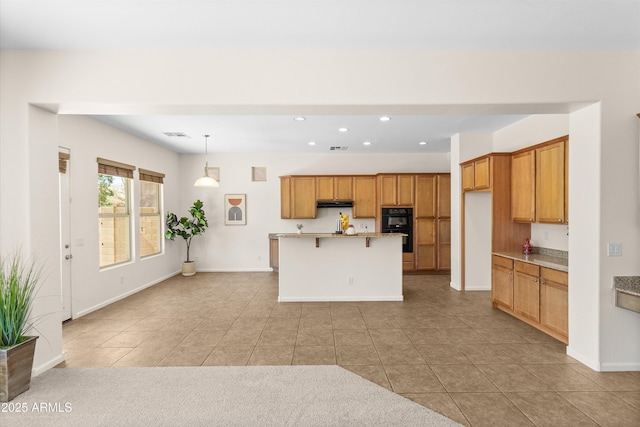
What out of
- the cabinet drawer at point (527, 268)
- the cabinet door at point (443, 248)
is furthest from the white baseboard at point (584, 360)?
the cabinet door at point (443, 248)

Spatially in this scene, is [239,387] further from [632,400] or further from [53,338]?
[632,400]

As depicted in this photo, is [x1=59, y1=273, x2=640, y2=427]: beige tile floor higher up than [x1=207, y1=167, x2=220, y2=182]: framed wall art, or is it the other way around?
[x1=207, y1=167, x2=220, y2=182]: framed wall art

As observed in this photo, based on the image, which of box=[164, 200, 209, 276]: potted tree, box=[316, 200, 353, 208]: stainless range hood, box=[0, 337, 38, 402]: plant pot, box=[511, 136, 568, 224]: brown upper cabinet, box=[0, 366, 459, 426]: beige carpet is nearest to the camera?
box=[0, 366, 459, 426]: beige carpet

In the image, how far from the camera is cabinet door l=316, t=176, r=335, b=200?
7.62 meters

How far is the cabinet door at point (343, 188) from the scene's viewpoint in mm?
7633

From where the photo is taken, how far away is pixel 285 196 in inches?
302

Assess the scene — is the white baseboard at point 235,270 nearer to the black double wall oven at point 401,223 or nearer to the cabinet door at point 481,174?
the black double wall oven at point 401,223

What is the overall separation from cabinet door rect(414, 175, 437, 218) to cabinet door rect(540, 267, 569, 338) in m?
3.49

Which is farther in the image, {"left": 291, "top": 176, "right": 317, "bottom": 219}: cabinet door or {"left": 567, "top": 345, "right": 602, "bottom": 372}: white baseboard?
{"left": 291, "top": 176, "right": 317, "bottom": 219}: cabinet door

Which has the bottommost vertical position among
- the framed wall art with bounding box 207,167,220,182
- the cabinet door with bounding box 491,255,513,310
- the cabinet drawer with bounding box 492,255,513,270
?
the cabinet door with bounding box 491,255,513,310

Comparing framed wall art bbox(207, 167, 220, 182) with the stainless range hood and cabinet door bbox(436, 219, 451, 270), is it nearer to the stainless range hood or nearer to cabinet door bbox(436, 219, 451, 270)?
the stainless range hood

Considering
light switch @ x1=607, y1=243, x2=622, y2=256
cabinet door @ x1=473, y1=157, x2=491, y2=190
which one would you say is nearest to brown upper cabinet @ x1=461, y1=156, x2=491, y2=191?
cabinet door @ x1=473, y1=157, x2=491, y2=190

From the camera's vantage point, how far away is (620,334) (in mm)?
2957

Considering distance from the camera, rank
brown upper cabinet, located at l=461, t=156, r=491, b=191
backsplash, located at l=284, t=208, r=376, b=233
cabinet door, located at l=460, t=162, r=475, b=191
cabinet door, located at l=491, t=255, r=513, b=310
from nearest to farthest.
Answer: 1. cabinet door, located at l=491, t=255, r=513, b=310
2. brown upper cabinet, located at l=461, t=156, r=491, b=191
3. cabinet door, located at l=460, t=162, r=475, b=191
4. backsplash, located at l=284, t=208, r=376, b=233
